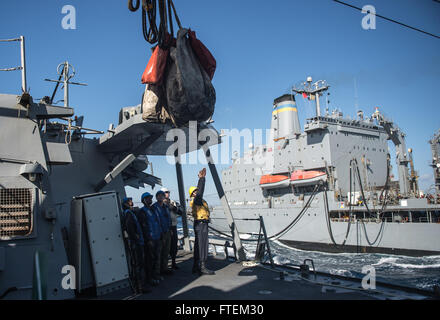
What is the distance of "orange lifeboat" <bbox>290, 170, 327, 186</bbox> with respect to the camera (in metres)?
23.8

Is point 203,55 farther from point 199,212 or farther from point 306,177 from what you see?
point 306,177

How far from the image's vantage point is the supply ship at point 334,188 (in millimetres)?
19062

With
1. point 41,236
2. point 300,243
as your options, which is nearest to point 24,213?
point 41,236

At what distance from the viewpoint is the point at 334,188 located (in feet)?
78.9

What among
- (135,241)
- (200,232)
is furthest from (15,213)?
(200,232)

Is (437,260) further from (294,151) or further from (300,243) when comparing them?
(294,151)

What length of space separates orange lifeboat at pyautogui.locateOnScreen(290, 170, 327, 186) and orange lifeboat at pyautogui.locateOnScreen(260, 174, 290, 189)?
2.14 ft

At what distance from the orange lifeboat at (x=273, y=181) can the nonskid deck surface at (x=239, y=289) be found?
21099 millimetres

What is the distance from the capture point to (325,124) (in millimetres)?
24844

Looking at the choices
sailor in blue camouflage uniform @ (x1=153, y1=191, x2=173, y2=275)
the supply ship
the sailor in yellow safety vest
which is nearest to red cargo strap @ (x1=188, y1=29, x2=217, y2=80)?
the sailor in yellow safety vest

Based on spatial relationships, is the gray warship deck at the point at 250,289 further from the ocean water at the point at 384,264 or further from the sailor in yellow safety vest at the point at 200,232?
the ocean water at the point at 384,264

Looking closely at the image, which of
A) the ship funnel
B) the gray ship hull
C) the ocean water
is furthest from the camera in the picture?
the ship funnel

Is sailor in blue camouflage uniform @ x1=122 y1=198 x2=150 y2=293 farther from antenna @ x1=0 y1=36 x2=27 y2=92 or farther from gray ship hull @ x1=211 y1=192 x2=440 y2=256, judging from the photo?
gray ship hull @ x1=211 y1=192 x2=440 y2=256

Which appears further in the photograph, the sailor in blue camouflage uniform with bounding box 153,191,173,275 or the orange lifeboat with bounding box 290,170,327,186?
the orange lifeboat with bounding box 290,170,327,186
